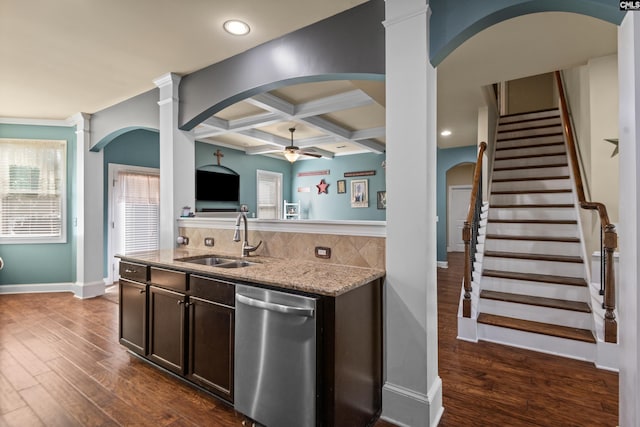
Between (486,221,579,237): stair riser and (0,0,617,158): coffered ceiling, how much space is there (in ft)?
5.69

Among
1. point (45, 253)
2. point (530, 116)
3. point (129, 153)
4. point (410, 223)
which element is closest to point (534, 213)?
point (530, 116)

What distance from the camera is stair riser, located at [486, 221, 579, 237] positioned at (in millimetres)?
3697

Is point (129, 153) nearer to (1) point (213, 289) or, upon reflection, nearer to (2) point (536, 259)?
(1) point (213, 289)

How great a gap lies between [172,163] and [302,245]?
71.5 inches

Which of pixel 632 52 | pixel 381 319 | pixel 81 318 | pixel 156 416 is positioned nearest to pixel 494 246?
pixel 381 319

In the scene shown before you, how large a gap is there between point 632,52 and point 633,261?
2.95 ft

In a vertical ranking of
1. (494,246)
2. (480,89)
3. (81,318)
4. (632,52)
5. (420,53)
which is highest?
(480,89)

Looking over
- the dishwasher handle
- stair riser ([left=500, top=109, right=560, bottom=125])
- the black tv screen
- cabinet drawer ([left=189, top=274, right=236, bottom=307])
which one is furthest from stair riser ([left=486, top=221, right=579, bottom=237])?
the black tv screen

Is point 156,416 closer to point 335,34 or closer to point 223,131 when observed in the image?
point 335,34

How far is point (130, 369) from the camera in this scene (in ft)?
8.29

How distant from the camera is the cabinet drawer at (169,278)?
7.30 ft

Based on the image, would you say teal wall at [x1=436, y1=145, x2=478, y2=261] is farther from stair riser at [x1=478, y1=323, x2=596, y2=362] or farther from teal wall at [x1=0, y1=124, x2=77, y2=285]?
teal wall at [x1=0, y1=124, x2=77, y2=285]

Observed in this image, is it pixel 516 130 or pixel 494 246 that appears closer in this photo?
pixel 494 246

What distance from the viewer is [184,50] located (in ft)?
9.31
